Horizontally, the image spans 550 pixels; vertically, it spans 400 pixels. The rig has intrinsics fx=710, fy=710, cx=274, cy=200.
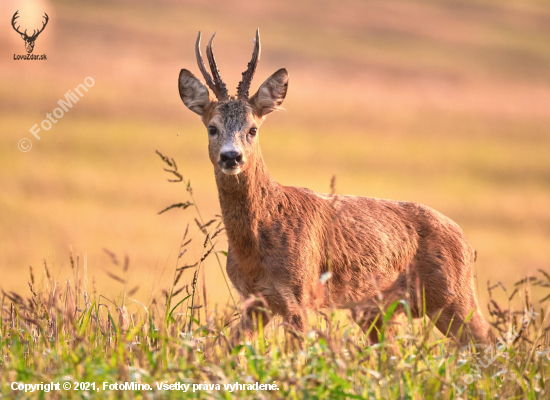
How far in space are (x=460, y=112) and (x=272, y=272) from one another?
32.6 metres

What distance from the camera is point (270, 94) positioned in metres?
7.00

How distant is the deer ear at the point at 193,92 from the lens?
22.8ft

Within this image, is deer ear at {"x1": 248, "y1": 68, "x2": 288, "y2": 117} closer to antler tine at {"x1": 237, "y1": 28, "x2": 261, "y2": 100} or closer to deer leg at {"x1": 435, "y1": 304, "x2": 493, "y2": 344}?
antler tine at {"x1": 237, "y1": 28, "x2": 261, "y2": 100}

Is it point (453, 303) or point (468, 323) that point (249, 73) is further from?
point (468, 323)

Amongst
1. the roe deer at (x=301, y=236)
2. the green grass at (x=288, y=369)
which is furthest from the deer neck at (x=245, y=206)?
the green grass at (x=288, y=369)

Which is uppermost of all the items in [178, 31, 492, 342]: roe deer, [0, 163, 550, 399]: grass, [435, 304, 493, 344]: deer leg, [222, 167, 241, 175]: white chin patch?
[222, 167, 241, 175]: white chin patch

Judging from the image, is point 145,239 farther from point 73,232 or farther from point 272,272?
point 272,272

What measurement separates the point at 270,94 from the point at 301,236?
59.8 inches

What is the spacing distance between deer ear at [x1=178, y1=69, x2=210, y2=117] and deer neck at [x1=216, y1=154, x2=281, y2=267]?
86cm

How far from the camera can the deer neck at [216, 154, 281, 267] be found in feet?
20.7

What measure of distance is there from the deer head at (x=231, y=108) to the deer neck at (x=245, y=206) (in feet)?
0.47

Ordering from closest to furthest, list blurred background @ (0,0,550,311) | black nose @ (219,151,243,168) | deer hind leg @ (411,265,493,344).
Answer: black nose @ (219,151,243,168)
deer hind leg @ (411,265,493,344)
blurred background @ (0,0,550,311)

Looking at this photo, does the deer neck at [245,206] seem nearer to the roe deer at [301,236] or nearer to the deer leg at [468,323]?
the roe deer at [301,236]

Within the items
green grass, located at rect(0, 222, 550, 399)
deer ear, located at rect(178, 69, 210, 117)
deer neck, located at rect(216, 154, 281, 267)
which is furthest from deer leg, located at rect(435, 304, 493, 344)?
deer ear, located at rect(178, 69, 210, 117)
